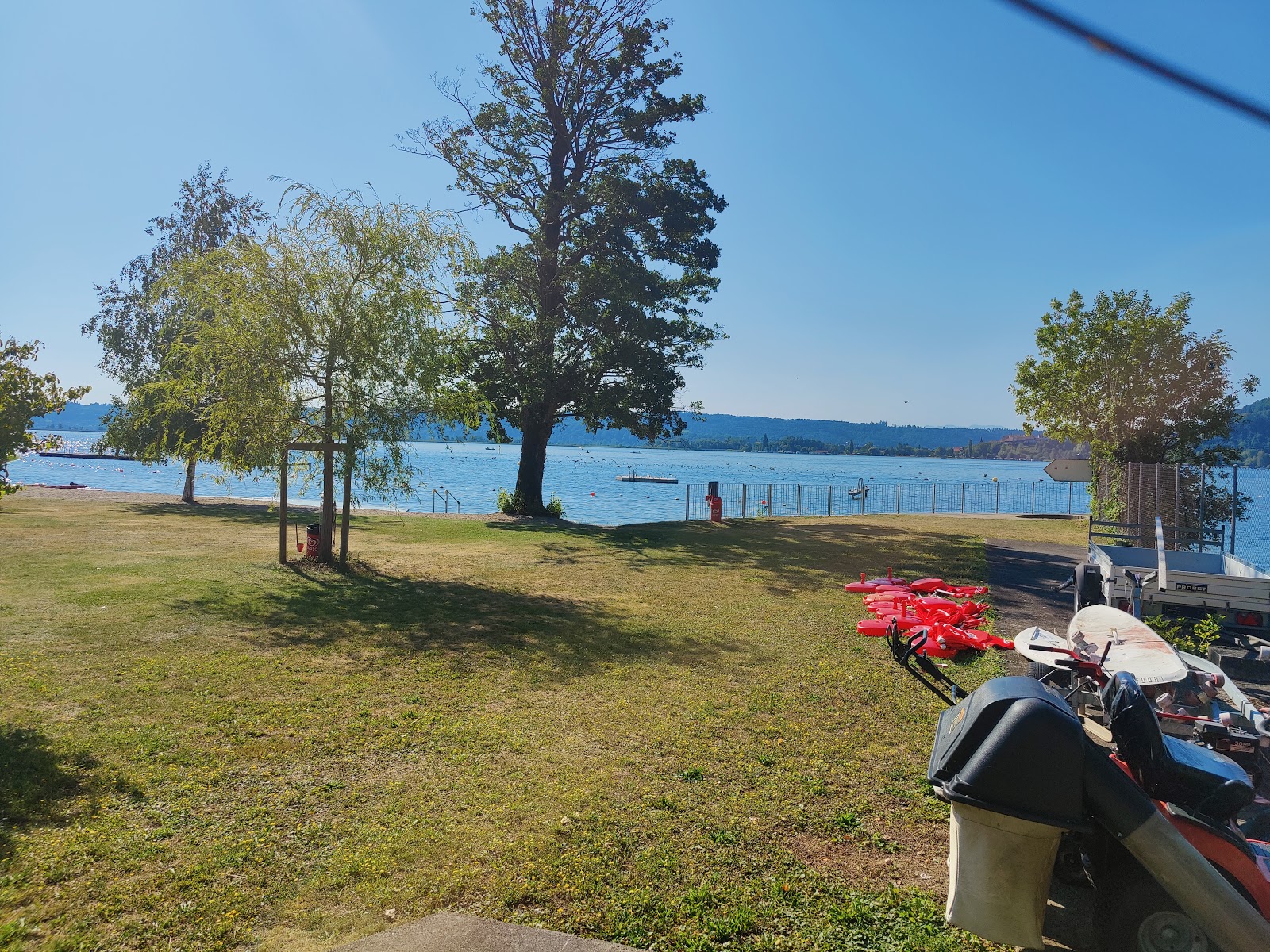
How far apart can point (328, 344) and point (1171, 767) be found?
1398 cm

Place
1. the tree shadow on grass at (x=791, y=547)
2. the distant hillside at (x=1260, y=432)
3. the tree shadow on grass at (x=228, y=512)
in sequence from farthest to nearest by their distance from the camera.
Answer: the distant hillside at (x=1260, y=432) < the tree shadow on grass at (x=228, y=512) < the tree shadow on grass at (x=791, y=547)

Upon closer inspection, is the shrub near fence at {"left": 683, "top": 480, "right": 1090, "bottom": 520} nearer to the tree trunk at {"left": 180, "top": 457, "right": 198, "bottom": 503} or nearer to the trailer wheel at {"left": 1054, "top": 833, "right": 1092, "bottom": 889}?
the tree trunk at {"left": 180, "top": 457, "right": 198, "bottom": 503}

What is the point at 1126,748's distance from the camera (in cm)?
340

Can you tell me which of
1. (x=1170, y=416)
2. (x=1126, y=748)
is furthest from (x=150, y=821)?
(x=1170, y=416)

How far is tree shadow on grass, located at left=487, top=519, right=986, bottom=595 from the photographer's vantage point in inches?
635

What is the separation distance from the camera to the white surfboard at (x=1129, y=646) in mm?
5066

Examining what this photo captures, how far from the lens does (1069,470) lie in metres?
32.5

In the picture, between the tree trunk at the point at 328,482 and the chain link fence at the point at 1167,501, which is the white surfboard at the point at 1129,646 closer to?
the chain link fence at the point at 1167,501

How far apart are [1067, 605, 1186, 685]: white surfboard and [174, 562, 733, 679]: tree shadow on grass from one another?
4012mm

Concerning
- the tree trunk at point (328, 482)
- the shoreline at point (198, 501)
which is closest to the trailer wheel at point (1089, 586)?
the tree trunk at point (328, 482)

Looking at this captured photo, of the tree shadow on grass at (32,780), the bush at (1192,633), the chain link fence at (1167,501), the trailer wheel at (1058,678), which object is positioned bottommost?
the tree shadow on grass at (32,780)

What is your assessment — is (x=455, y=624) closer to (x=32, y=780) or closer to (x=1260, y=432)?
(x=32, y=780)

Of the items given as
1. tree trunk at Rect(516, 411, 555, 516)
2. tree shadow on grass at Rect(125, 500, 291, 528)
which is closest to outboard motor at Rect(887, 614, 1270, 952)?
tree shadow on grass at Rect(125, 500, 291, 528)

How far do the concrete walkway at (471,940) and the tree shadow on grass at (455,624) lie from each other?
15.0ft
